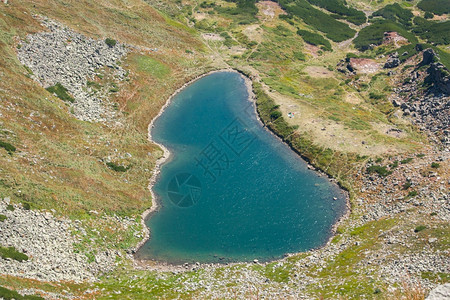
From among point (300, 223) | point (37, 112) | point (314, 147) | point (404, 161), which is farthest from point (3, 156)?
point (404, 161)

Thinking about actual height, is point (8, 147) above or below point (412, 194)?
Answer: above

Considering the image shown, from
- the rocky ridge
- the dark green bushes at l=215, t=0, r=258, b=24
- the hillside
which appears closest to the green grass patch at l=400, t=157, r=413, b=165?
the hillside

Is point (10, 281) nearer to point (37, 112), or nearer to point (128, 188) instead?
point (128, 188)

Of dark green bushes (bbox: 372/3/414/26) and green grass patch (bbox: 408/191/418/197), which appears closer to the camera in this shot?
green grass patch (bbox: 408/191/418/197)

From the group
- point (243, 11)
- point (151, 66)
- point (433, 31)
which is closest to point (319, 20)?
point (243, 11)

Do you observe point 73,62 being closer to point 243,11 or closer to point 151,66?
point 151,66

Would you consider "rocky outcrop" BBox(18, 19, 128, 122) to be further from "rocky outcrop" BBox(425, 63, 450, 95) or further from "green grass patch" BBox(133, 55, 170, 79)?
"rocky outcrop" BBox(425, 63, 450, 95)
